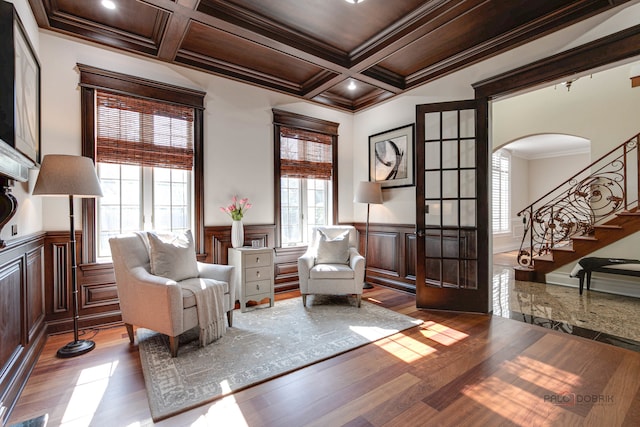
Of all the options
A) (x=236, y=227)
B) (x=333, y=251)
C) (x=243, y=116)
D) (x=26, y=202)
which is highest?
(x=243, y=116)

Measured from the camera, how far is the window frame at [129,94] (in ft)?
9.68

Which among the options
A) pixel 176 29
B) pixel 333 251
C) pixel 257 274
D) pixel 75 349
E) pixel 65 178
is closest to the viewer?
pixel 65 178

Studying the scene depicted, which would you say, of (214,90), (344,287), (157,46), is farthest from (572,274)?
(157,46)

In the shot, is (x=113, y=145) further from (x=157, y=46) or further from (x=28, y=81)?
(x=157, y=46)

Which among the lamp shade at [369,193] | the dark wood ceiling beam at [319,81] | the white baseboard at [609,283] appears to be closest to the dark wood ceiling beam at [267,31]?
the dark wood ceiling beam at [319,81]

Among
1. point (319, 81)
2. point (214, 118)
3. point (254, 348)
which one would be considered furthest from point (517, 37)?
point (254, 348)

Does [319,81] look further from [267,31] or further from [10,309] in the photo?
[10,309]

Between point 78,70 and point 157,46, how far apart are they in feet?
2.54

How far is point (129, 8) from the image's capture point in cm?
258

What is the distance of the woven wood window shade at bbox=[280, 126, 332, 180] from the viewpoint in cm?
434

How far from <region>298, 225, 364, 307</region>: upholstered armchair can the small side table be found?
386 millimetres

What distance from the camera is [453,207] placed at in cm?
354

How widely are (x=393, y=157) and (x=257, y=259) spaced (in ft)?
8.21

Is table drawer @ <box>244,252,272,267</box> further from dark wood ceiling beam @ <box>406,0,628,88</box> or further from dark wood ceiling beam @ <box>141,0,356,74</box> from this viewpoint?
dark wood ceiling beam @ <box>406,0,628,88</box>
